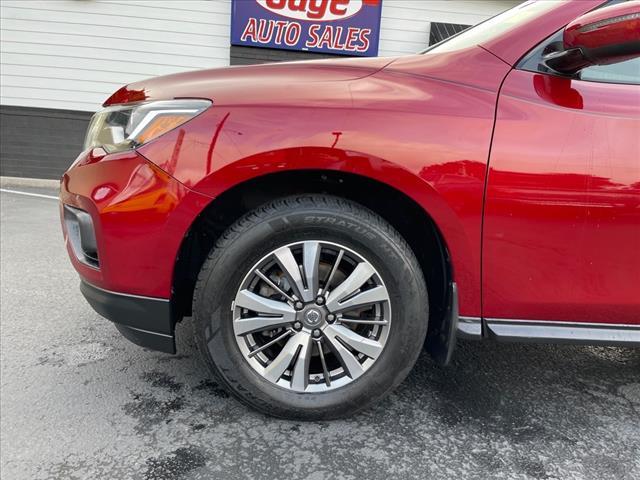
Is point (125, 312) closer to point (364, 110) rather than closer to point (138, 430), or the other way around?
point (138, 430)

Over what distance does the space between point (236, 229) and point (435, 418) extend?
1128mm

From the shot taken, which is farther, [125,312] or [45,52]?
[45,52]

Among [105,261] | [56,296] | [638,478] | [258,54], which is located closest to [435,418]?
[638,478]

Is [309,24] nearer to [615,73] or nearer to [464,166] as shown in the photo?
[615,73]

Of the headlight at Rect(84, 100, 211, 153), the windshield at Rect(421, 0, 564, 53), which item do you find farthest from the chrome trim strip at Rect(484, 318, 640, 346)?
the headlight at Rect(84, 100, 211, 153)

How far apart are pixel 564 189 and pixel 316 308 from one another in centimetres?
99

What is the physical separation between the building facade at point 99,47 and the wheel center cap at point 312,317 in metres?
7.15

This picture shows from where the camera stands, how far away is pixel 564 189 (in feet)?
5.61

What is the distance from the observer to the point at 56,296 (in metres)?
3.24

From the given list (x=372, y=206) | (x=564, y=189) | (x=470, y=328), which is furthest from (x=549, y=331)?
(x=372, y=206)

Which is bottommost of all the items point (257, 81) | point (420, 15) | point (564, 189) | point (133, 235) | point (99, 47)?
point (133, 235)

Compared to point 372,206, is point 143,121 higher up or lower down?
higher up

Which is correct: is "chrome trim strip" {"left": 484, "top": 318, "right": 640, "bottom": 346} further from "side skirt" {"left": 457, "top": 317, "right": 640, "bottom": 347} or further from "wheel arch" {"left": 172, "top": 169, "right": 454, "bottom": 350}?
"wheel arch" {"left": 172, "top": 169, "right": 454, "bottom": 350}

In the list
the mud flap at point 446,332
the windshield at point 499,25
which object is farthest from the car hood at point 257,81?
the mud flap at point 446,332
